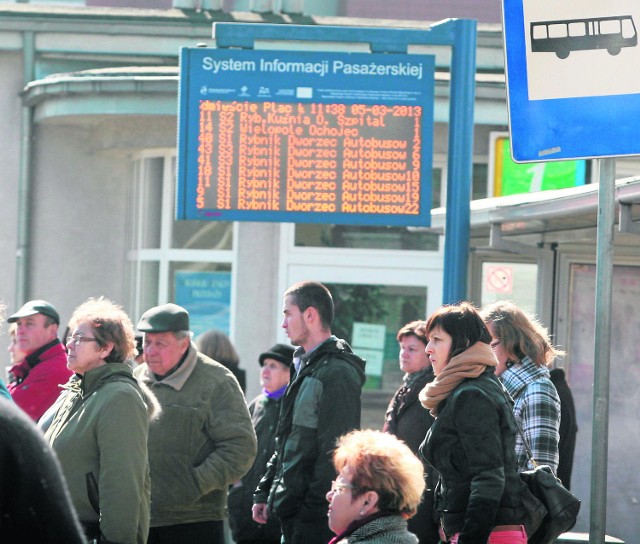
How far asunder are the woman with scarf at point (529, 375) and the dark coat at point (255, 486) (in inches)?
72.3

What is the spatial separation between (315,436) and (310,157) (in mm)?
3081

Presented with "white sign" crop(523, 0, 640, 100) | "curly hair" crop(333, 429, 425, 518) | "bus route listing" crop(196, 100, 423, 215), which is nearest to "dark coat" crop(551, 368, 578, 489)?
"bus route listing" crop(196, 100, 423, 215)

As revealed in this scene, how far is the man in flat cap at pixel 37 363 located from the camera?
20.7 ft

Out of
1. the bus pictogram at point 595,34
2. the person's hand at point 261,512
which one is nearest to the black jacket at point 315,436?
the person's hand at point 261,512

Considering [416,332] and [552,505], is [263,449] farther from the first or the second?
[552,505]

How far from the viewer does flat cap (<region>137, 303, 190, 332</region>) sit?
5371 mm

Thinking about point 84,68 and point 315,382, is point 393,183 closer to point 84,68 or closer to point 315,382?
point 315,382

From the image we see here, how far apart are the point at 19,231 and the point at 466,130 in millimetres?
7146

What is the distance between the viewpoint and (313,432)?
497 centimetres

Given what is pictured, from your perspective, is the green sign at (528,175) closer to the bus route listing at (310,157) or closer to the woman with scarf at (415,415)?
the bus route listing at (310,157)

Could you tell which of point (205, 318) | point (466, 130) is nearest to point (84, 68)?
point (205, 318)

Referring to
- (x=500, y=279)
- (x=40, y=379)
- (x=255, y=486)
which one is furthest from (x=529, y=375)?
(x=500, y=279)

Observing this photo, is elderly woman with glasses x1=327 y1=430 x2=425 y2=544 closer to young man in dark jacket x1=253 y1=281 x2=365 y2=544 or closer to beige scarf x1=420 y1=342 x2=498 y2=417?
beige scarf x1=420 y1=342 x2=498 y2=417

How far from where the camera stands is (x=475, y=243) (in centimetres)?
905
